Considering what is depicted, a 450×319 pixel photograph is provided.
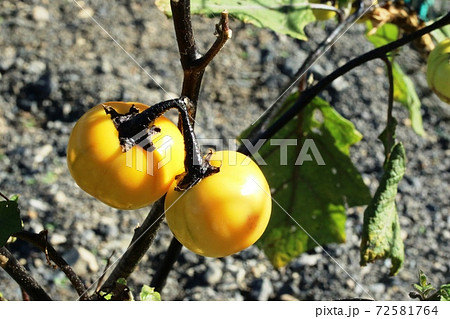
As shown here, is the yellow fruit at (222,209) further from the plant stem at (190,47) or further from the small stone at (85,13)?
the small stone at (85,13)

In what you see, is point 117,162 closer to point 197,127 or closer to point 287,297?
point 287,297

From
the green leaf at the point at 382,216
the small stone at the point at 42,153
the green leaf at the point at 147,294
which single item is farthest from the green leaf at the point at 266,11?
the small stone at the point at 42,153

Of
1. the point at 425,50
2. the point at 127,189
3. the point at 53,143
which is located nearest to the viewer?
the point at 127,189

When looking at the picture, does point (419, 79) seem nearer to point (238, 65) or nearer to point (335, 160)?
point (238, 65)
